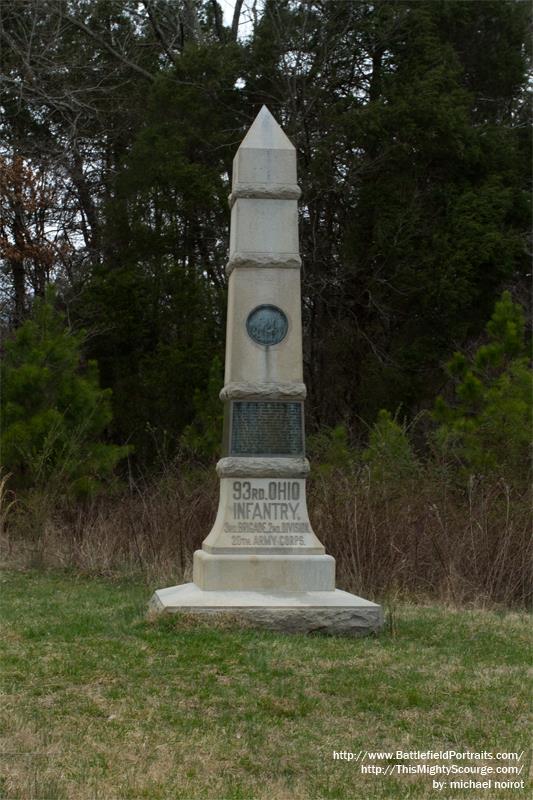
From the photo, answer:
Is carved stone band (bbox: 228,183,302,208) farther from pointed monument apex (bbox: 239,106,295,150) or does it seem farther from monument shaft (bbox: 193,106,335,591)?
pointed monument apex (bbox: 239,106,295,150)

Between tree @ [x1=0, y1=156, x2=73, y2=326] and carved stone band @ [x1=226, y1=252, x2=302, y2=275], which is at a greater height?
tree @ [x1=0, y1=156, x2=73, y2=326]

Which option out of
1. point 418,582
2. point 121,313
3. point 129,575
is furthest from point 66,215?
point 418,582

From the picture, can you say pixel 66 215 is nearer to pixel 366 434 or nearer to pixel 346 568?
pixel 366 434

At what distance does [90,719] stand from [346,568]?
5.32m

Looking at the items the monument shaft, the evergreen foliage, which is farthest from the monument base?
the evergreen foliage

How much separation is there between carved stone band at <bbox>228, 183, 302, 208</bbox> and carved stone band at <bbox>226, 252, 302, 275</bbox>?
1.73 ft

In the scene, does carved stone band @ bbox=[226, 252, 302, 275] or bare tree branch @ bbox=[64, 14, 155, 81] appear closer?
carved stone band @ bbox=[226, 252, 302, 275]

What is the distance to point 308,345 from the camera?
24.1 metres

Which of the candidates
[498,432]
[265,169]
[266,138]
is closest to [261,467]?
[265,169]

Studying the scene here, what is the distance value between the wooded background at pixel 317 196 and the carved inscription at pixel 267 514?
472 inches

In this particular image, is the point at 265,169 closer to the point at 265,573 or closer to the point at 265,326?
the point at 265,326

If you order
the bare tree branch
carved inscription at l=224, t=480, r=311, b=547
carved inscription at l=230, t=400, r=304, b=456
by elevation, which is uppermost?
the bare tree branch

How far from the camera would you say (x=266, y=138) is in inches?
386

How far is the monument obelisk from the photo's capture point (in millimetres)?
8859
